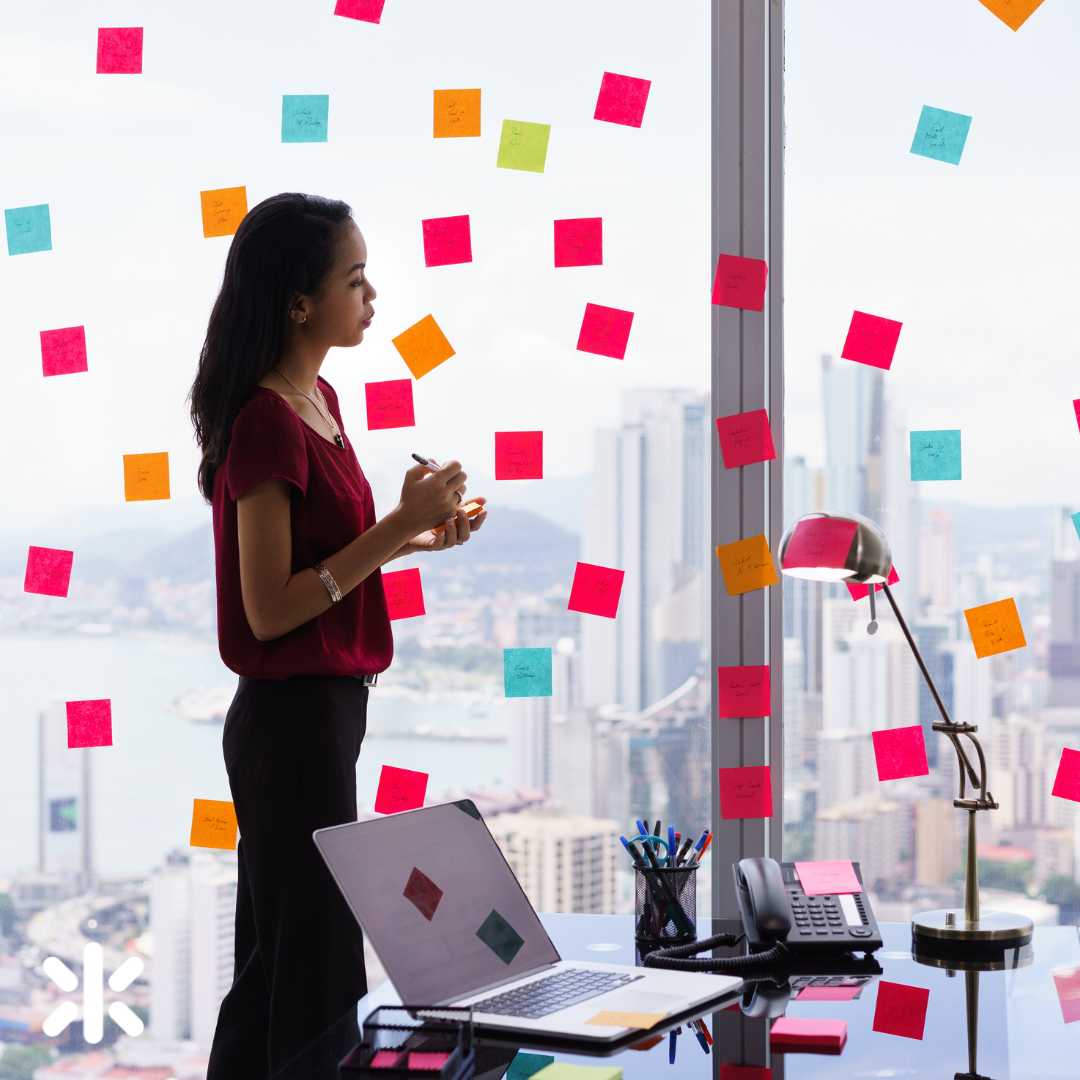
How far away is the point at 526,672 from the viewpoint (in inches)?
88.0

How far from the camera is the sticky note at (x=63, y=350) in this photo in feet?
A: 7.58

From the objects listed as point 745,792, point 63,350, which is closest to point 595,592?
point 745,792

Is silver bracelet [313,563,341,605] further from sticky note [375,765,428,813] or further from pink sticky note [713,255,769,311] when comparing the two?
pink sticky note [713,255,769,311]

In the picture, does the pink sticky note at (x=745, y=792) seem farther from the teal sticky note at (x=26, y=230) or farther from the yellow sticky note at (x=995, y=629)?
the teal sticky note at (x=26, y=230)

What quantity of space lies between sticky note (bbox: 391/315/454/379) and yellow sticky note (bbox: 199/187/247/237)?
1.12ft

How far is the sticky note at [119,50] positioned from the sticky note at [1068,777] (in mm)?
1910

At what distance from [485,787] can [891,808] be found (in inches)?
27.1

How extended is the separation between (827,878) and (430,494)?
26.0 inches

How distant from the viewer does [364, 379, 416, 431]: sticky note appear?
224 centimetres

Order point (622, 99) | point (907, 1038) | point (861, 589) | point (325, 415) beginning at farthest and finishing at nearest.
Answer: point (622, 99) < point (861, 589) < point (325, 415) < point (907, 1038)

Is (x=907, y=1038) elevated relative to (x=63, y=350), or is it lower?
lower

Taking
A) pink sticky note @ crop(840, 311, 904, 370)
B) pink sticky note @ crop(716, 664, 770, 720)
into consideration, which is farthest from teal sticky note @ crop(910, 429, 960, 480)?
pink sticky note @ crop(716, 664, 770, 720)

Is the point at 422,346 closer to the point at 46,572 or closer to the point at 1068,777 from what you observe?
the point at 46,572

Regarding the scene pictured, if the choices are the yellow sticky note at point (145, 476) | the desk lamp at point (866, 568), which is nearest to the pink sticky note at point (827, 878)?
the desk lamp at point (866, 568)
